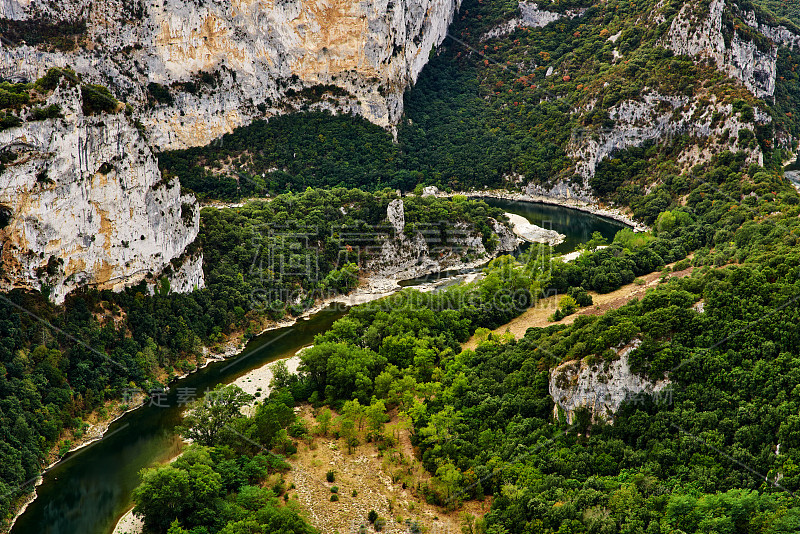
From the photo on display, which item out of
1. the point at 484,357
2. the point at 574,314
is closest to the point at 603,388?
the point at 484,357

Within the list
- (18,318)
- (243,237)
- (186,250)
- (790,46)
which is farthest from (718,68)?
(18,318)

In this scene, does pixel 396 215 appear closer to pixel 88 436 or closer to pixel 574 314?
Answer: pixel 574 314

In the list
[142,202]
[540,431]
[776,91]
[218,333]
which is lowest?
[218,333]

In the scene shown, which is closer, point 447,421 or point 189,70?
point 447,421

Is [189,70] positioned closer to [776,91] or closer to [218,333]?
[218,333]

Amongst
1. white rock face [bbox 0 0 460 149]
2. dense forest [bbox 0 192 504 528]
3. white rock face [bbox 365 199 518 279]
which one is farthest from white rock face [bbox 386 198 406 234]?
white rock face [bbox 0 0 460 149]

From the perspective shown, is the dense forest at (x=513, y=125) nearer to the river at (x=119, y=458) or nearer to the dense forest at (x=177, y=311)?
the dense forest at (x=177, y=311)
